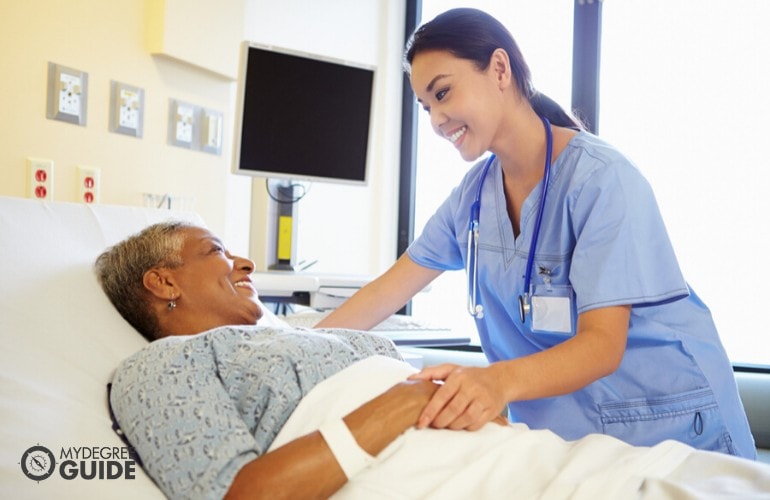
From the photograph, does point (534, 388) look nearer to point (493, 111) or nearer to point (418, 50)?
point (493, 111)

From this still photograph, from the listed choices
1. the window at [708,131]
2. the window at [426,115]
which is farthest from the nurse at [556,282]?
the window at [426,115]

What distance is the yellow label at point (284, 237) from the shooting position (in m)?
2.67

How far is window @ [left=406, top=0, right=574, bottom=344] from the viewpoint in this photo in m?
3.47

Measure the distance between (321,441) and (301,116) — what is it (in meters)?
1.81

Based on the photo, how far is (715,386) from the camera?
139 cm

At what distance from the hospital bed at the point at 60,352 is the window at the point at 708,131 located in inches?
85.3

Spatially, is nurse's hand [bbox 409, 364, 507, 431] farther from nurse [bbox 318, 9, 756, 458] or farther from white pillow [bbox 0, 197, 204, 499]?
white pillow [bbox 0, 197, 204, 499]

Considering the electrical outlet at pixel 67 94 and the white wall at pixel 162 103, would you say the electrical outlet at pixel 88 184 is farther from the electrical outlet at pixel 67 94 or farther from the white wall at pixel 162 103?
the electrical outlet at pixel 67 94

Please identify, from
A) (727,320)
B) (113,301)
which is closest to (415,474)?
(113,301)

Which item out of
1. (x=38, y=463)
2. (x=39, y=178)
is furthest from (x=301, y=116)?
(x=38, y=463)

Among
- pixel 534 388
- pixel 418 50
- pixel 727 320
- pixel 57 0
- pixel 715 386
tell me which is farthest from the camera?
pixel 727 320

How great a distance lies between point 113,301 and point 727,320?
2.49 m

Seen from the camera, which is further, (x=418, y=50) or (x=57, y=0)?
(x=57, y=0)

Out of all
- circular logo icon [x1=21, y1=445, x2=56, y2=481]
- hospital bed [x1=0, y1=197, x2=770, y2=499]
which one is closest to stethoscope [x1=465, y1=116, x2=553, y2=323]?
hospital bed [x1=0, y1=197, x2=770, y2=499]
